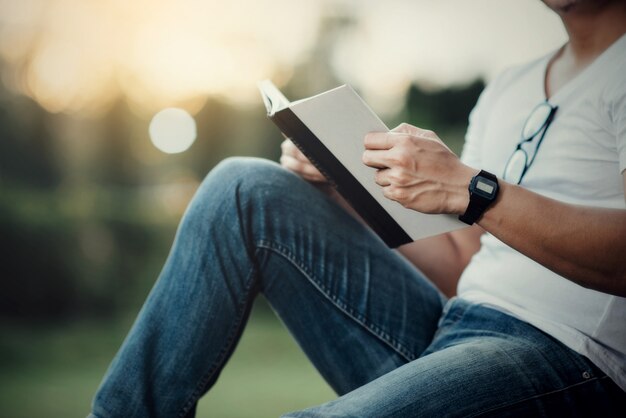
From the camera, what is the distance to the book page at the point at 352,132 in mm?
852

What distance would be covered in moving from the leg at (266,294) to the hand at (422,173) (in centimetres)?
28

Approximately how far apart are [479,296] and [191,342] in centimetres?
52

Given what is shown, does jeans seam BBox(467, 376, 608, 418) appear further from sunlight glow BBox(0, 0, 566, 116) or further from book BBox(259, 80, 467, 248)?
sunlight glow BBox(0, 0, 566, 116)

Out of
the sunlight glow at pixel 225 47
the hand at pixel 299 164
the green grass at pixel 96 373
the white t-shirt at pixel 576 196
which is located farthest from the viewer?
the sunlight glow at pixel 225 47

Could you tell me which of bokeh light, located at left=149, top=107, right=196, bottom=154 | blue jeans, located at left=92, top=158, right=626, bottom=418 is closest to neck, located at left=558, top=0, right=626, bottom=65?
blue jeans, located at left=92, top=158, right=626, bottom=418

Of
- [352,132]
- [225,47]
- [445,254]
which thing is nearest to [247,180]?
[352,132]

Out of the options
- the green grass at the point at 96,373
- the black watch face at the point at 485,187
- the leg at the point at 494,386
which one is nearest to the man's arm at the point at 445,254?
the leg at the point at 494,386

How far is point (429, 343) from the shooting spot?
1.09 m

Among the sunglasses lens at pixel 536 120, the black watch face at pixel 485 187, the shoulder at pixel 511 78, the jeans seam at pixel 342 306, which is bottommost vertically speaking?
the jeans seam at pixel 342 306

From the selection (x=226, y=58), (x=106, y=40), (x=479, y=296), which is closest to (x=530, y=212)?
(x=479, y=296)

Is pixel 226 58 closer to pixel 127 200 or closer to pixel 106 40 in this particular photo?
pixel 106 40

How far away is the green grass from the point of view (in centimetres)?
270

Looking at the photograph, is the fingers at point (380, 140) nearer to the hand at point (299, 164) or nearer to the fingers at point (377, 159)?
the fingers at point (377, 159)

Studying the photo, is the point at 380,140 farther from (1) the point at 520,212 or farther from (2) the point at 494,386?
(2) the point at 494,386
